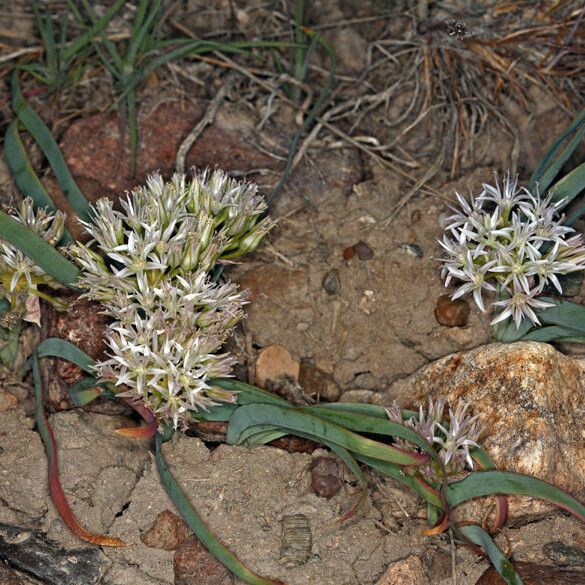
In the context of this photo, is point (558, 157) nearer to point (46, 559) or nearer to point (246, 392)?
point (246, 392)

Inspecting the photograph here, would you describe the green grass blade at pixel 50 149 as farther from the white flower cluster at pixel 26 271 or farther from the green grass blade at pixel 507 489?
the green grass blade at pixel 507 489

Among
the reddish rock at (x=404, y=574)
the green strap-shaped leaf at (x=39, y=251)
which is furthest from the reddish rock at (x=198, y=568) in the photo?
the green strap-shaped leaf at (x=39, y=251)

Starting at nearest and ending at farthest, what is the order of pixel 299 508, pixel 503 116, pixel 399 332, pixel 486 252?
pixel 299 508 < pixel 486 252 < pixel 399 332 < pixel 503 116

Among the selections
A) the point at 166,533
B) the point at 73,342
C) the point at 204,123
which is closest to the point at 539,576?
the point at 166,533

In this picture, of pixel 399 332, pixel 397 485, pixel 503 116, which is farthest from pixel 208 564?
pixel 503 116

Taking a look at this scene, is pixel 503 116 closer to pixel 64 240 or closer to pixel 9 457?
pixel 64 240

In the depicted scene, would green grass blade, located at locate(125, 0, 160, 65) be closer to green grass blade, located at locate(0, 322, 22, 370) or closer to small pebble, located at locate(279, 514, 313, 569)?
green grass blade, located at locate(0, 322, 22, 370)

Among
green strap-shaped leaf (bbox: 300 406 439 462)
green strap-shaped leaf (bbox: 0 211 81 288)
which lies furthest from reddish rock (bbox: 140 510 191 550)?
green strap-shaped leaf (bbox: 0 211 81 288)
